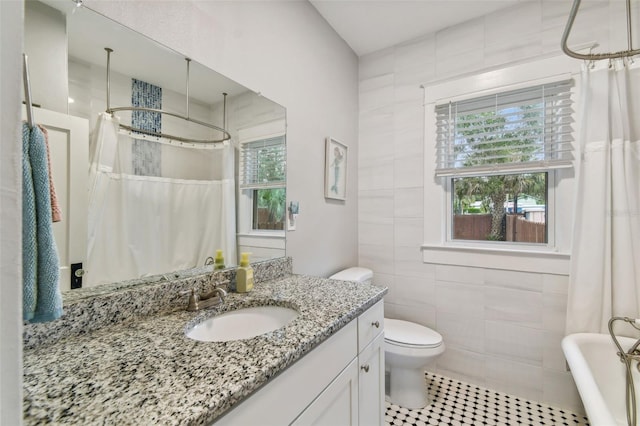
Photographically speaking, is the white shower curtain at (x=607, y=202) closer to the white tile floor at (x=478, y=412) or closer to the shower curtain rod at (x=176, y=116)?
the white tile floor at (x=478, y=412)

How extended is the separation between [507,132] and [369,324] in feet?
5.36

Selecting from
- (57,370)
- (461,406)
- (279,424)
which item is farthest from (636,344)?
(57,370)

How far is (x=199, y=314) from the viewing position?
98 cm

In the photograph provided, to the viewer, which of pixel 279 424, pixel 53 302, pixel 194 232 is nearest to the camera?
pixel 53 302

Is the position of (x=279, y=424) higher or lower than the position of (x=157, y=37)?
lower

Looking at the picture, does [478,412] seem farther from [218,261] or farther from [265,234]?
[218,261]

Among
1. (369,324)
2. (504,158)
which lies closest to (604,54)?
(504,158)

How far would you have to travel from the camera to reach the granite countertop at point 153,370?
48cm

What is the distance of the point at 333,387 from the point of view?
92 cm

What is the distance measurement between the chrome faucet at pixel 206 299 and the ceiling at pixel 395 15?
6.19ft

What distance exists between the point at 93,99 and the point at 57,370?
2.47 ft

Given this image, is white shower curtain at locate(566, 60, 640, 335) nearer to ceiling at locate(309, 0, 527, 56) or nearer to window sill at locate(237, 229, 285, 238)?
ceiling at locate(309, 0, 527, 56)

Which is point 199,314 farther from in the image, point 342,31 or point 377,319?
point 342,31

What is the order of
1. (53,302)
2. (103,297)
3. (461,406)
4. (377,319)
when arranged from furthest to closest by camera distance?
1. (461,406)
2. (377,319)
3. (103,297)
4. (53,302)
